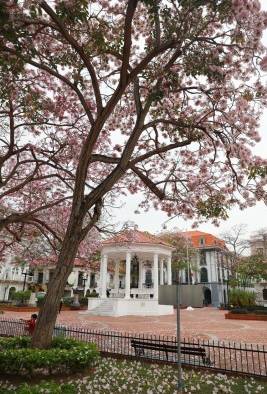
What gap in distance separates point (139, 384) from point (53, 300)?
2.94 m

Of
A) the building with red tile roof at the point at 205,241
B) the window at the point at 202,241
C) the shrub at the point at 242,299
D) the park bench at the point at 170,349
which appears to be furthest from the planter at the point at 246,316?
the window at the point at 202,241

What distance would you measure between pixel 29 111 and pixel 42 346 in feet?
21.6

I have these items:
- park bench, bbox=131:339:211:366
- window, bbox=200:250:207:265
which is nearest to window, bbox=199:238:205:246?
window, bbox=200:250:207:265

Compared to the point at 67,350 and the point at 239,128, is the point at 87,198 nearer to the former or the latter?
the point at 67,350

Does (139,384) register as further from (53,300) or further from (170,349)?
(53,300)

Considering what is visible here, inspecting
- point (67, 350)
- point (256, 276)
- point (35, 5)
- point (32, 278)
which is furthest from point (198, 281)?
point (35, 5)

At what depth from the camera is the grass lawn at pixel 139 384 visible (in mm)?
7305

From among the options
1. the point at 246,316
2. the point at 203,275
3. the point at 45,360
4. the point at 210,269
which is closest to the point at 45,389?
the point at 45,360

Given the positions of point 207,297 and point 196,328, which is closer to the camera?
point 196,328

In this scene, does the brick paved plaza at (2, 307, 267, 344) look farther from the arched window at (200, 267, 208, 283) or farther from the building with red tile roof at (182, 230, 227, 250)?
the building with red tile roof at (182, 230, 227, 250)

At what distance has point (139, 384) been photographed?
8023 mm

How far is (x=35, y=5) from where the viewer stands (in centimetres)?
627

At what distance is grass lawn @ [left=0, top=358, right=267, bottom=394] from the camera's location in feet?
24.0

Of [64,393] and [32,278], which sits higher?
[32,278]
